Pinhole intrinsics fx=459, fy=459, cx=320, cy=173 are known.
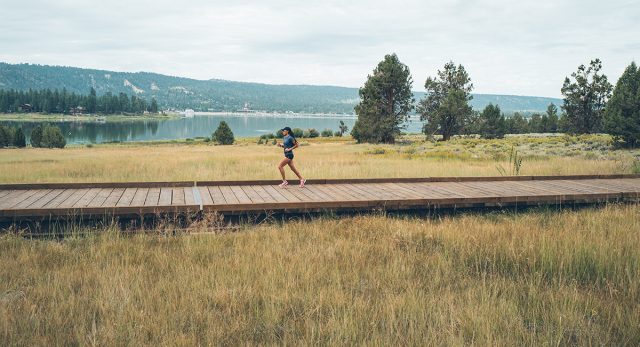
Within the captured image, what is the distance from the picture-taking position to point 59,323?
3.98m

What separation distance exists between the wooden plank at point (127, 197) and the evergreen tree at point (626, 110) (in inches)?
1379

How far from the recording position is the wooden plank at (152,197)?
8.03 m

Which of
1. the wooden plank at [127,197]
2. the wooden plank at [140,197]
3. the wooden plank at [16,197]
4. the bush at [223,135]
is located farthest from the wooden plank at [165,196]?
the bush at [223,135]

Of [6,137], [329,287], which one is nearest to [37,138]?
[6,137]

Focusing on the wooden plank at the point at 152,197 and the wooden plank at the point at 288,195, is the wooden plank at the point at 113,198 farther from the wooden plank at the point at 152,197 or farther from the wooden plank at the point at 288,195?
the wooden plank at the point at 288,195

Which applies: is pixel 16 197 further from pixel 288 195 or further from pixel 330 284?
pixel 330 284

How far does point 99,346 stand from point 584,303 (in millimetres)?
4365

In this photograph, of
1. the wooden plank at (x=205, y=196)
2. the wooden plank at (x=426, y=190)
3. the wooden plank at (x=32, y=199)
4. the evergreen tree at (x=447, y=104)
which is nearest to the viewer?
the wooden plank at (x=32, y=199)

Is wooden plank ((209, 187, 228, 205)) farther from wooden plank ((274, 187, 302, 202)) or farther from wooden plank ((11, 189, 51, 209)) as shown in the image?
wooden plank ((11, 189, 51, 209))

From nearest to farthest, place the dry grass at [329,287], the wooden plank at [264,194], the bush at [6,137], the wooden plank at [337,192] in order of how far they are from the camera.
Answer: the dry grass at [329,287], the wooden plank at [264,194], the wooden plank at [337,192], the bush at [6,137]

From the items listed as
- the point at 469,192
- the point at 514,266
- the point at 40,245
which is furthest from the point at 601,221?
the point at 40,245

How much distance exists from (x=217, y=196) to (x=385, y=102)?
141ft

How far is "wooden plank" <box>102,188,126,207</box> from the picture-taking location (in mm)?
7848

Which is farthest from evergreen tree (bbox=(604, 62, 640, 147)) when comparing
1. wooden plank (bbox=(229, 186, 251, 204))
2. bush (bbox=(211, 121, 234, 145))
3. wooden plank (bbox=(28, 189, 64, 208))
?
bush (bbox=(211, 121, 234, 145))
